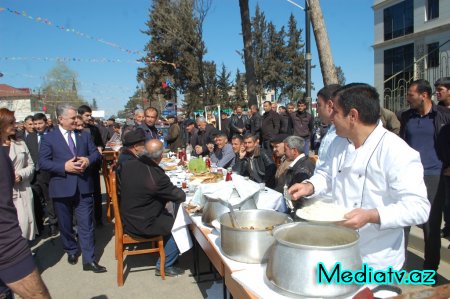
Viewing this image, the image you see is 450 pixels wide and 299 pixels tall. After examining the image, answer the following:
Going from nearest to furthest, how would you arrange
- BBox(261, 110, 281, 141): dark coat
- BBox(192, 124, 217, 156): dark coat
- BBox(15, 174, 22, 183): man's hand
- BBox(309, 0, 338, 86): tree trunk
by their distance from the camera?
1. BBox(15, 174, 22, 183): man's hand
2. BBox(309, 0, 338, 86): tree trunk
3. BBox(192, 124, 217, 156): dark coat
4. BBox(261, 110, 281, 141): dark coat

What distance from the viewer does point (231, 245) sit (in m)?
2.03

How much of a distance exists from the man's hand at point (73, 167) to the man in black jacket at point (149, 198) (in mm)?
645

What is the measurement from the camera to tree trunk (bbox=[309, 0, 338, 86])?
21.4 feet

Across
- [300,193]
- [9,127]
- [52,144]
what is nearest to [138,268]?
[52,144]

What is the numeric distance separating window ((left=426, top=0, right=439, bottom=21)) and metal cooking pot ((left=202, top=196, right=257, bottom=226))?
73.0ft

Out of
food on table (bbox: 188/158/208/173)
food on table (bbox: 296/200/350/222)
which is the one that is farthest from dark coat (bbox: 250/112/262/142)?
food on table (bbox: 296/200/350/222)

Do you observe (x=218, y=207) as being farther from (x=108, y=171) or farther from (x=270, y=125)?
(x=270, y=125)

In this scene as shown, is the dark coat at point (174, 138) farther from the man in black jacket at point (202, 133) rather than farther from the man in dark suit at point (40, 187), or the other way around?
the man in dark suit at point (40, 187)

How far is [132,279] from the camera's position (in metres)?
4.08

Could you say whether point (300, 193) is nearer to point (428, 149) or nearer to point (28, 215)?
point (428, 149)

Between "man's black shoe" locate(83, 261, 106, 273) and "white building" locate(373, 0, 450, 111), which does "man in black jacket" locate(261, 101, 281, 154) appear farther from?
"white building" locate(373, 0, 450, 111)

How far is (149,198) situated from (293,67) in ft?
126

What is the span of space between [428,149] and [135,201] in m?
3.12

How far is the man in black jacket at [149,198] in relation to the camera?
376 cm
